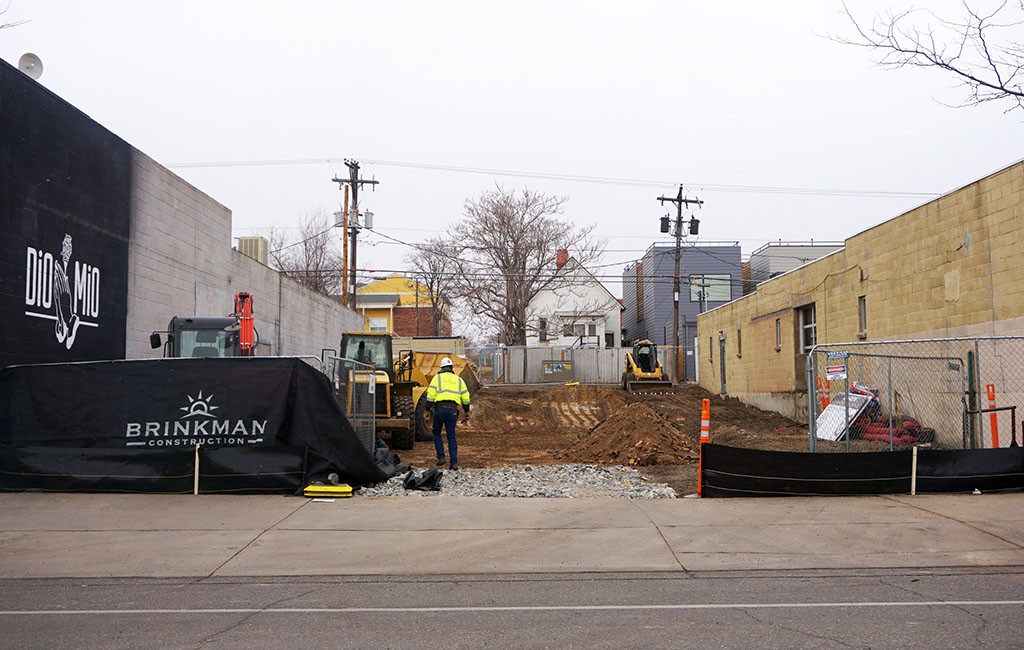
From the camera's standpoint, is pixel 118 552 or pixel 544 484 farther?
pixel 544 484

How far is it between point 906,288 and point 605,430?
785cm

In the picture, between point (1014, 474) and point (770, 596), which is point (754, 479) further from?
point (770, 596)

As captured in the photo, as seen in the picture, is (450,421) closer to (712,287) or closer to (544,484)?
(544,484)

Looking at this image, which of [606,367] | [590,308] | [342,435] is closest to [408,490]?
→ [342,435]

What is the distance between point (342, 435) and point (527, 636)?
6.98 meters

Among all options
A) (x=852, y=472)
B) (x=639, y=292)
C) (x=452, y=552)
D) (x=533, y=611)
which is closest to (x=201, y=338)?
(x=452, y=552)

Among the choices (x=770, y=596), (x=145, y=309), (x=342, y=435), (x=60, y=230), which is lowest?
(x=770, y=596)

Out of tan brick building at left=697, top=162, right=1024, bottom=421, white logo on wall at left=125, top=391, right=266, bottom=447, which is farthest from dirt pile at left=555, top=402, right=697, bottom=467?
white logo on wall at left=125, top=391, right=266, bottom=447

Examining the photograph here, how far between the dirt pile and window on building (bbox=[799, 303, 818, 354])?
968cm

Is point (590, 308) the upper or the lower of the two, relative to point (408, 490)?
upper

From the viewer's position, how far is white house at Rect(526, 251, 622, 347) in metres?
57.4

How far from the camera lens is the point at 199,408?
39.6 feet

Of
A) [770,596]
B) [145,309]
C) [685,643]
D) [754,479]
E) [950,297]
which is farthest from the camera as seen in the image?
[145,309]

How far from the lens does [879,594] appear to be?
7.00 metres
